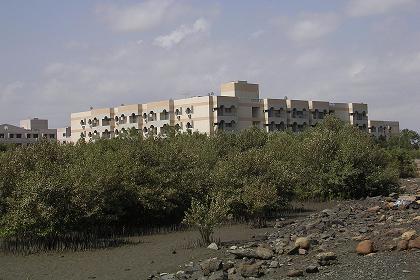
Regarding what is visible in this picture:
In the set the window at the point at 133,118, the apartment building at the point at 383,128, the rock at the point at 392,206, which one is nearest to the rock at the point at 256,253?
the rock at the point at 392,206

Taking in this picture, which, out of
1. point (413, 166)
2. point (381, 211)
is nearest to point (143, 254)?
point (381, 211)

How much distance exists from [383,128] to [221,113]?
201ft

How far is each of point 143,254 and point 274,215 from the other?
15.1 meters

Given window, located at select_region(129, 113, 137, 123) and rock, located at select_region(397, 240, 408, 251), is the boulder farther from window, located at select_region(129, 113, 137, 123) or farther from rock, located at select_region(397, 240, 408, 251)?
window, located at select_region(129, 113, 137, 123)

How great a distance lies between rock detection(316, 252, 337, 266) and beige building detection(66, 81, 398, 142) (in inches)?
2704

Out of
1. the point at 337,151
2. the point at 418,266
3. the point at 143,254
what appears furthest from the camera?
the point at 337,151

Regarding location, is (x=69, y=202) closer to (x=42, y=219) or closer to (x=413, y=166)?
(x=42, y=219)

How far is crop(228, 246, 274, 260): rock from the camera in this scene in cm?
1972

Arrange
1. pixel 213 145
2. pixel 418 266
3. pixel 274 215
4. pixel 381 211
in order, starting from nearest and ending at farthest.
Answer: pixel 418 266 < pixel 381 211 < pixel 274 215 < pixel 213 145

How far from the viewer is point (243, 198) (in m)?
31.2

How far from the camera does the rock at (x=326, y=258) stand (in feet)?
58.2

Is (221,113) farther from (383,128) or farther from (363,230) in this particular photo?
(363,230)

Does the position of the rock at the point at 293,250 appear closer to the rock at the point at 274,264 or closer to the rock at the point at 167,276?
the rock at the point at 274,264

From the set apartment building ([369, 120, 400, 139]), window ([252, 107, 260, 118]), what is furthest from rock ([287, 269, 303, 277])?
apartment building ([369, 120, 400, 139])
